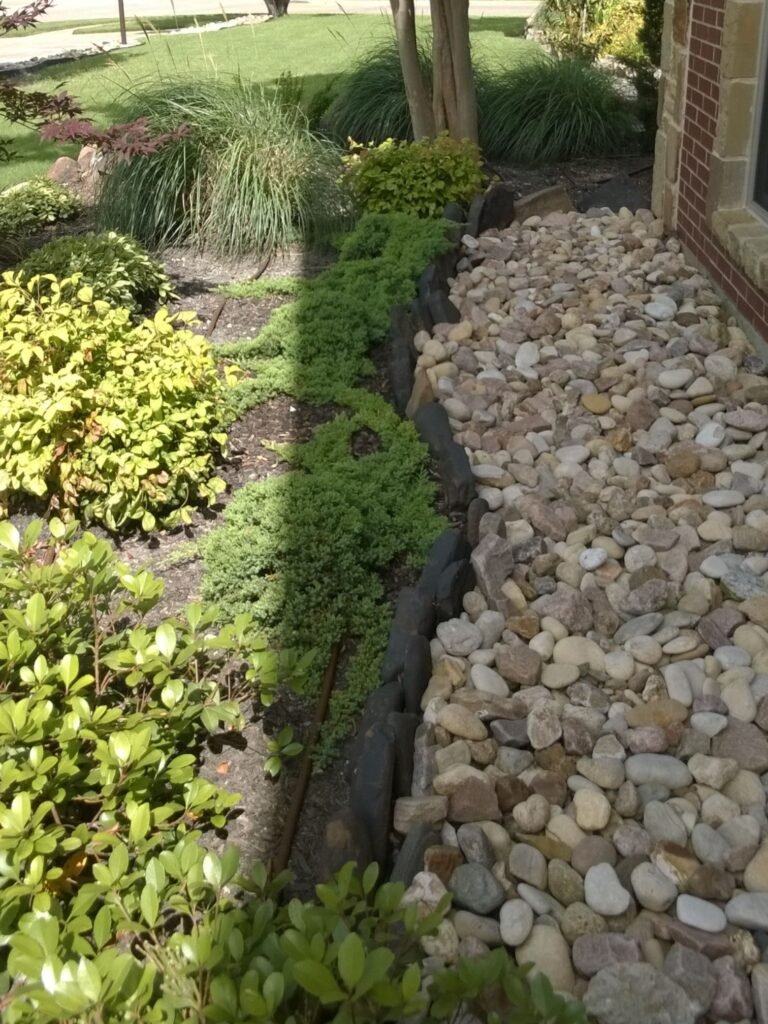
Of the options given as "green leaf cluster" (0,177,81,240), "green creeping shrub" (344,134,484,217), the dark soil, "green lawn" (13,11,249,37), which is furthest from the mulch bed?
"green lawn" (13,11,249,37)

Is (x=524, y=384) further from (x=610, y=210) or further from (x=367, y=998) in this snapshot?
(x=367, y=998)

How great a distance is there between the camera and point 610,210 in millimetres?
5988

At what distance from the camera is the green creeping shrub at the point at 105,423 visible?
3.22m

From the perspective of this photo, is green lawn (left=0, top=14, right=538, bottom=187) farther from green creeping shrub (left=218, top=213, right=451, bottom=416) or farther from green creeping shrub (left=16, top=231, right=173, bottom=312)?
green creeping shrub (left=218, top=213, right=451, bottom=416)

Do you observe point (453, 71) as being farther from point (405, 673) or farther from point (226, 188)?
point (405, 673)

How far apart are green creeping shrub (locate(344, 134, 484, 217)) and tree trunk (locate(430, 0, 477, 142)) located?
2.59 feet

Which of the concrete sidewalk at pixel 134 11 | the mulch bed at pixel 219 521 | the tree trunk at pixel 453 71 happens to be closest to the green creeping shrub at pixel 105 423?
the mulch bed at pixel 219 521

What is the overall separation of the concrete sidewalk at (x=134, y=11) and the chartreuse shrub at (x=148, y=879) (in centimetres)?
1317

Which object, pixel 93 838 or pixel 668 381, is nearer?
pixel 93 838

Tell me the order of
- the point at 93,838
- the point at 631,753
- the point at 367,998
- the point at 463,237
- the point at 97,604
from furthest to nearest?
the point at 463,237 < the point at 97,604 < the point at 631,753 < the point at 93,838 < the point at 367,998

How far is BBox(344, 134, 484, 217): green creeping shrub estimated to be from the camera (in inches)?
224

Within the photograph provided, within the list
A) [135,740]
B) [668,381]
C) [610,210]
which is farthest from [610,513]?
[610,210]

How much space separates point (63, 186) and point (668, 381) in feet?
17.6

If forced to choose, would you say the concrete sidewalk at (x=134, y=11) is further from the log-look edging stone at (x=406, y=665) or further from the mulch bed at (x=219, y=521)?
the log-look edging stone at (x=406, y=665)
